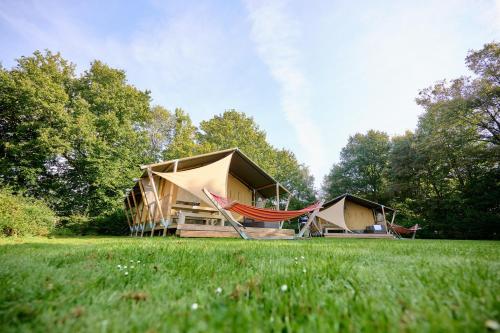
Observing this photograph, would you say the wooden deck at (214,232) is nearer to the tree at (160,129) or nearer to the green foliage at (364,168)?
the tree at (160,129)

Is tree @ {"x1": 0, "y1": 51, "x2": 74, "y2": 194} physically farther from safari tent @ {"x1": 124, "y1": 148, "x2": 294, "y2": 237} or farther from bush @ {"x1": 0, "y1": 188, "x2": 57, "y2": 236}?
bush @ {"x1": 0, "y1": 188, "x2": 57, "y2": 236}

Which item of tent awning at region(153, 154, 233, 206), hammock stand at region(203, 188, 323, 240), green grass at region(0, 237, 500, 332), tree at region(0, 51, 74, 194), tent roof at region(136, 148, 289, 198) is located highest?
tree at region(0, 51, 74, 194)

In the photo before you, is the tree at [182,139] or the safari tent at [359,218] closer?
the safari tent at [359,218]

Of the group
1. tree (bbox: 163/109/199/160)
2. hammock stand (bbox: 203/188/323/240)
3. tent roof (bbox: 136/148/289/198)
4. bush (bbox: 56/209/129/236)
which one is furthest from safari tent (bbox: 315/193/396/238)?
bush (bbox: 56/209/129/236)

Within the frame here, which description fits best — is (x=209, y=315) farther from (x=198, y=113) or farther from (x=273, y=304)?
(x=198, y=113)

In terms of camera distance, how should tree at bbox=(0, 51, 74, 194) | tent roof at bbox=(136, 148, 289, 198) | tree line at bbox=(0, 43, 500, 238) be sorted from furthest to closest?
1. tree at bbox=(0, 51, 74, 194)
2. tree line at bbox=(0, 43, 500, 238)
3. tent roof at bbox=(136, 148, 289, 198)

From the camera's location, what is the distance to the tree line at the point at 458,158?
14.6 metres

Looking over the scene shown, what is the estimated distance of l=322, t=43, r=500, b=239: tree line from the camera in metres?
14.6

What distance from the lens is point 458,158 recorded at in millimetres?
16828

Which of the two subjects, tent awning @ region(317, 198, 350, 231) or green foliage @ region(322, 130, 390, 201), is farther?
green foliage @ region(322, 130, 390, 201)

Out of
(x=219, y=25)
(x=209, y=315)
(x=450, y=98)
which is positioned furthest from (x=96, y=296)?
(x=450, y=98)

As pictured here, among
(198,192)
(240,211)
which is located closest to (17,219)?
(198,192)

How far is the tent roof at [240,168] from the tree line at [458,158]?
11815 mm

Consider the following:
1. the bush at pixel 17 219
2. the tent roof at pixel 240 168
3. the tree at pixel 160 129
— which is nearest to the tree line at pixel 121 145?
the tree at pixel 160 129
